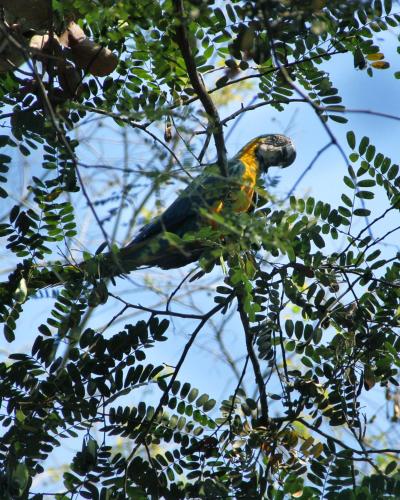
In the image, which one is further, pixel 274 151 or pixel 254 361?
pixel 274 151

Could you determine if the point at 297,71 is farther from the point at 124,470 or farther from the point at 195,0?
the point at 124,470

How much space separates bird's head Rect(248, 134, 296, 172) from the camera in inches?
182

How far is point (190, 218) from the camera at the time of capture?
4.04 metres

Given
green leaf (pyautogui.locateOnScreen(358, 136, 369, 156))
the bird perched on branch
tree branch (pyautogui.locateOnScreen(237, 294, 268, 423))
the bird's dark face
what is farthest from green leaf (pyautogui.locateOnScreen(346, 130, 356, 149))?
the bird's dark face

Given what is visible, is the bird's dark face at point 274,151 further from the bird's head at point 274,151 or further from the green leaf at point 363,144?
the green leaf at point 363,144

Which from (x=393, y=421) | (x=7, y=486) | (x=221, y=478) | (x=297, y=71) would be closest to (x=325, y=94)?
(x=297, y=71)

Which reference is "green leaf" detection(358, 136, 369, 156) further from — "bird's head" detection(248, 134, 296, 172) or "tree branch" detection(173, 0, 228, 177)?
"bird's head" detection(248, 134, 296, 172)

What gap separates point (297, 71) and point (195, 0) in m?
0.99

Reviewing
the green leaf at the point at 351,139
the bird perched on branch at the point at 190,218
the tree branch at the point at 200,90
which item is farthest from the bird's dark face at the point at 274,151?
the tree branch at the point at 200,90

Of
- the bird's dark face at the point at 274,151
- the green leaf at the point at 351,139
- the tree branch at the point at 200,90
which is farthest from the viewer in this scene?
the bird's dark face at the point at 274,151

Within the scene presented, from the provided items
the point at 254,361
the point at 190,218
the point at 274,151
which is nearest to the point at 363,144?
the point at 254,361

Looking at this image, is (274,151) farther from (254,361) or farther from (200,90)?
(254,361)

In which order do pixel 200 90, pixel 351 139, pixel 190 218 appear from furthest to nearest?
pixel 190 218, pixel 351 139, pixel 200 90

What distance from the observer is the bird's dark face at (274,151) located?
4633mm
